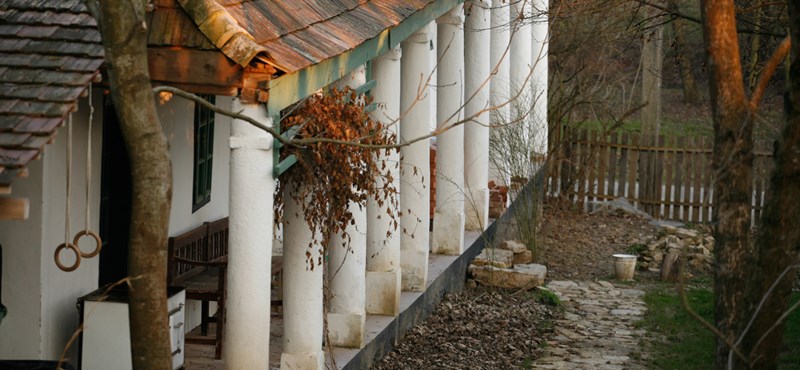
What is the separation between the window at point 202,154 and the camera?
10.3 m

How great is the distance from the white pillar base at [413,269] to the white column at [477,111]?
2.76 metres

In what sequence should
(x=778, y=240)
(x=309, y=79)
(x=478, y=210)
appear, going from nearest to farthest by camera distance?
(x=778, y=240) → (x=309, y=79) → (x=478, y=210)

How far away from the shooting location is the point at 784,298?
19.7 feet

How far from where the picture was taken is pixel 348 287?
9680 millimetres

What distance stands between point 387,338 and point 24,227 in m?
3.85

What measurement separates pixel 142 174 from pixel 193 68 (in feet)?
6.49

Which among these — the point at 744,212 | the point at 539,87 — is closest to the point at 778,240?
the point at 744,212

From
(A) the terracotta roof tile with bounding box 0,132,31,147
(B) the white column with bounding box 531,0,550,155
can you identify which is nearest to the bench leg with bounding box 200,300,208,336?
(A) the terracotta roof tile with bounding box 0,132,31,147

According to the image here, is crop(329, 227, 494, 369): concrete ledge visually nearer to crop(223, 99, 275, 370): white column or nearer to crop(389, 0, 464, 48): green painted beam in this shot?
crop(223, 99, 275, 370): white column

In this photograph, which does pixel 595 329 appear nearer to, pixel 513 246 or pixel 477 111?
pixel 513 246

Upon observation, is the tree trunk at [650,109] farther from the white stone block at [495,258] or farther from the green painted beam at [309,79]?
the green painted beam at [309,79]

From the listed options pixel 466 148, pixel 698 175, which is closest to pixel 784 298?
pixel 466 148

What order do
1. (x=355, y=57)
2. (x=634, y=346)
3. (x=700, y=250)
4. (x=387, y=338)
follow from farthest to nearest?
(x=700, y=250)
(x=634, y=346)
(x=387, y=338)
(x=355, y=57)

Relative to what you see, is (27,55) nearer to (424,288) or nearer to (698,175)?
(424,288)
